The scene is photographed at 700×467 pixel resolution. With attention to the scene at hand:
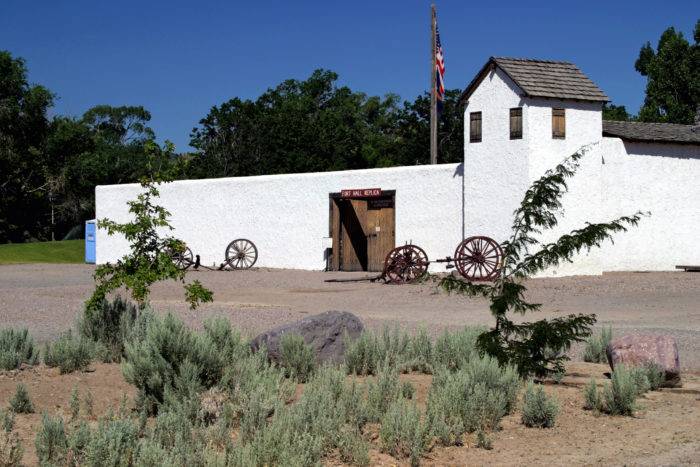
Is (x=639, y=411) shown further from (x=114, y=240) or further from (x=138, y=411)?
(x=114, y=240)

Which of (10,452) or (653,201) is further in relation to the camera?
(653,201)

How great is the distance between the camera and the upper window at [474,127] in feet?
84.7

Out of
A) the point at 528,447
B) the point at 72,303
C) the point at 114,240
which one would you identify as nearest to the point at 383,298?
the point at 72,303

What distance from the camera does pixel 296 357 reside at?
8781 millimetres

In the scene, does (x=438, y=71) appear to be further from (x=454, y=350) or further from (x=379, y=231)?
(x=454, y=350)

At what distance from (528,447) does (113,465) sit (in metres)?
2.97

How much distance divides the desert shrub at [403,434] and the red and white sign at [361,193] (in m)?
21.7

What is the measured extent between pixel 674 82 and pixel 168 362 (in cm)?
5277

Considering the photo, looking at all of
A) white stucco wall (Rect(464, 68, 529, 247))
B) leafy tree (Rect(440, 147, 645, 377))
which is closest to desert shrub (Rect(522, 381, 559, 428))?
leafy tree (Rect(440, 147, 645, 377))

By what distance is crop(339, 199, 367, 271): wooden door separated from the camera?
29.2 metres

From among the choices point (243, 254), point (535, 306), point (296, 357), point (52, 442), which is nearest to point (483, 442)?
point (535, 306)

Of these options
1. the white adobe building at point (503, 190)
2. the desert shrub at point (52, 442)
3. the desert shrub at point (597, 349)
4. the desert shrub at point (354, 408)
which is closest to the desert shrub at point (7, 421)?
the desert shrub at point (52, 442)

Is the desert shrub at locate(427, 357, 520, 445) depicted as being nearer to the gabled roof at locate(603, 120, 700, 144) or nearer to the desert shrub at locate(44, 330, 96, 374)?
the desert shrub at locate(44, 330, 96, 374)

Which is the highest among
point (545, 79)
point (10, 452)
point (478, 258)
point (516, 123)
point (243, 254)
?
point (545, 79)
